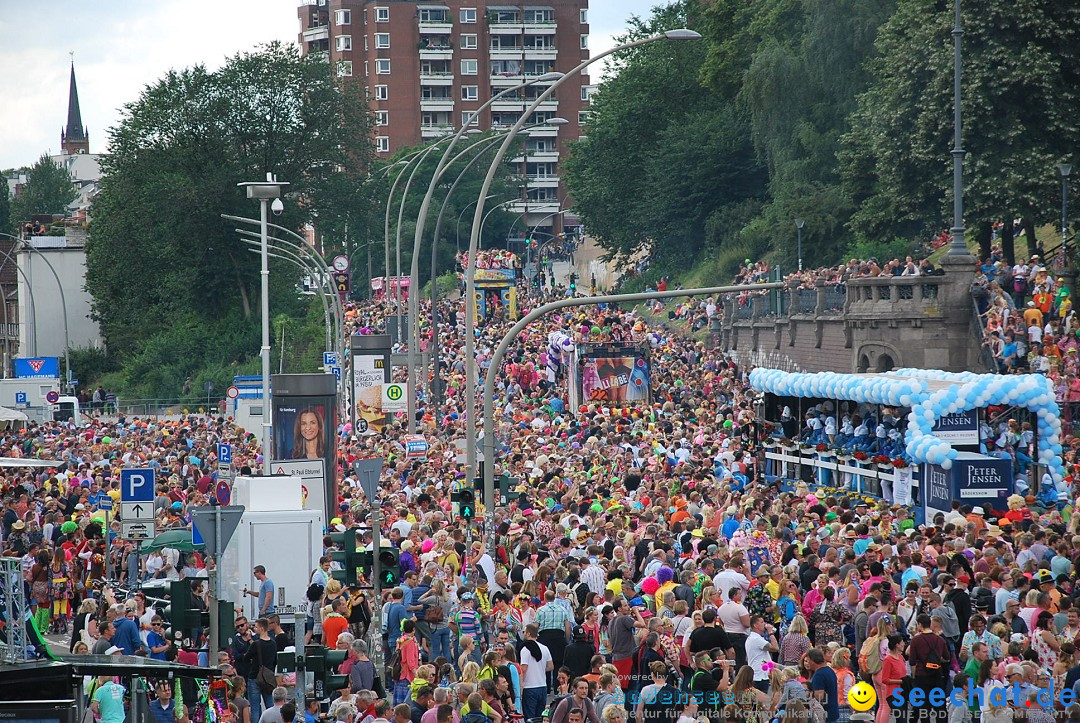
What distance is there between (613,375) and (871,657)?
24537 mm

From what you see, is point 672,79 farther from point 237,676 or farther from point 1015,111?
point 237,676

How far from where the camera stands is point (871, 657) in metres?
13.7

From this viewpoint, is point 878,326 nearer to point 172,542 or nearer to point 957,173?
point 957,173

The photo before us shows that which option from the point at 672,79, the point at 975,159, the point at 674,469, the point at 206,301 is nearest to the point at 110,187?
the point at 206,301

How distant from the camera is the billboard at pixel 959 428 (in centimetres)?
2394

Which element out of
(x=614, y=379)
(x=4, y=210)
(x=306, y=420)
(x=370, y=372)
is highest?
(x=4, y=210)

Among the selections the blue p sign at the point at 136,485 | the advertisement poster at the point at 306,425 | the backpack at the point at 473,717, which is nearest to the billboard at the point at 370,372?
the advertisement poster at the point at 306,425

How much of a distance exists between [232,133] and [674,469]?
185 feet

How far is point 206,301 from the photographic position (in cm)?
8181

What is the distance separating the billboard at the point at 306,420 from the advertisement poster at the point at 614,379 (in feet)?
38.8

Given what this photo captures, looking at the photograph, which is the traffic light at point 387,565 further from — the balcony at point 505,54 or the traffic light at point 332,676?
the balcony at point 505,54

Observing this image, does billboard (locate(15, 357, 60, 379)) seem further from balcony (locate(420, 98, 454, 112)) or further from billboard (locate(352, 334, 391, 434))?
balcony (locate(420, 98, 454, 112))

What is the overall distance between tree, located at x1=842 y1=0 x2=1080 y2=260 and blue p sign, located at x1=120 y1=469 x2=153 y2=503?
2643 centimetres

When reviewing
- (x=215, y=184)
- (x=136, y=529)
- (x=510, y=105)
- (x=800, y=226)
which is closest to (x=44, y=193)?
(x=510, y=105)
